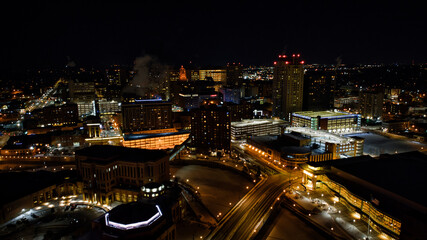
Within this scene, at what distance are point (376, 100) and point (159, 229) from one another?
71.5 metres

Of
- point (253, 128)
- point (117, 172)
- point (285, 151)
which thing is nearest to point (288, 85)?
point (253, 128)

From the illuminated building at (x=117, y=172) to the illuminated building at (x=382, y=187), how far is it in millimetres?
19569

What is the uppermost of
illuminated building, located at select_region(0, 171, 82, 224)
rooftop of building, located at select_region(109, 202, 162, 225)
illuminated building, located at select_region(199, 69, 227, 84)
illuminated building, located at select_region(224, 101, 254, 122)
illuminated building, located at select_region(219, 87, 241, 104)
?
illuminated building, located at select_region(199, 69, 227, 84)

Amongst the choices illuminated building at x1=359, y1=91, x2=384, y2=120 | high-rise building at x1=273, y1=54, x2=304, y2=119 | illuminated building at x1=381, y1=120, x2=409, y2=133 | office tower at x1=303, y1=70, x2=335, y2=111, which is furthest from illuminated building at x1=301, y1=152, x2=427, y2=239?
office tower at x1=303, y1=70, x2=335, y2=111

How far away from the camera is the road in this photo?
2720 centimetres

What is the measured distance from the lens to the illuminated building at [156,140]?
55094 millimetres

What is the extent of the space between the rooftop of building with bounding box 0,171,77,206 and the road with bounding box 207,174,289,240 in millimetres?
20798

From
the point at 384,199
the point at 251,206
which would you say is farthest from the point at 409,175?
the point at 251,206

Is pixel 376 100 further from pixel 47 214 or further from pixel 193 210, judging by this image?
pixel 47 214

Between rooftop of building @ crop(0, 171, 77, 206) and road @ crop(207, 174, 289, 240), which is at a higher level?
rooftop of building @ crop(0, 171, 77, 206)

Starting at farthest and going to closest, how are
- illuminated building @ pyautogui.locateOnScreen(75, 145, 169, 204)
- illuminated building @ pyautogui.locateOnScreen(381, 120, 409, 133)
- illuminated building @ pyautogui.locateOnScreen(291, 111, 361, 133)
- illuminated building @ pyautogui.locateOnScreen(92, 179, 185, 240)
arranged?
illuminated building @ pyautogui.locateOnScreen(291, 111, 361, 133) < illuminated building @ pyautogui.locateOnScreen(381, 120, 409, 133) < illuminated building @ pyautogui.locateOnScreen(75, 145, 169, 204) < illuminated building @ pyautogui.locateOnScreen(92, 179, 185, 240)

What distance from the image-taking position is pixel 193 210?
3241cm

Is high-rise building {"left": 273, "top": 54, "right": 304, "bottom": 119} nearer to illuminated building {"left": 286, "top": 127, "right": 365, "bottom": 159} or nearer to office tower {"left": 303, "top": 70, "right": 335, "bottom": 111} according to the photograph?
office tower {"left": 303, "top": 70, "right": 335, "bottom": 111}

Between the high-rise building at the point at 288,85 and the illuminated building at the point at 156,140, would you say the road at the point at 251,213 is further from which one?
the high-rise building at the point at 288,85
